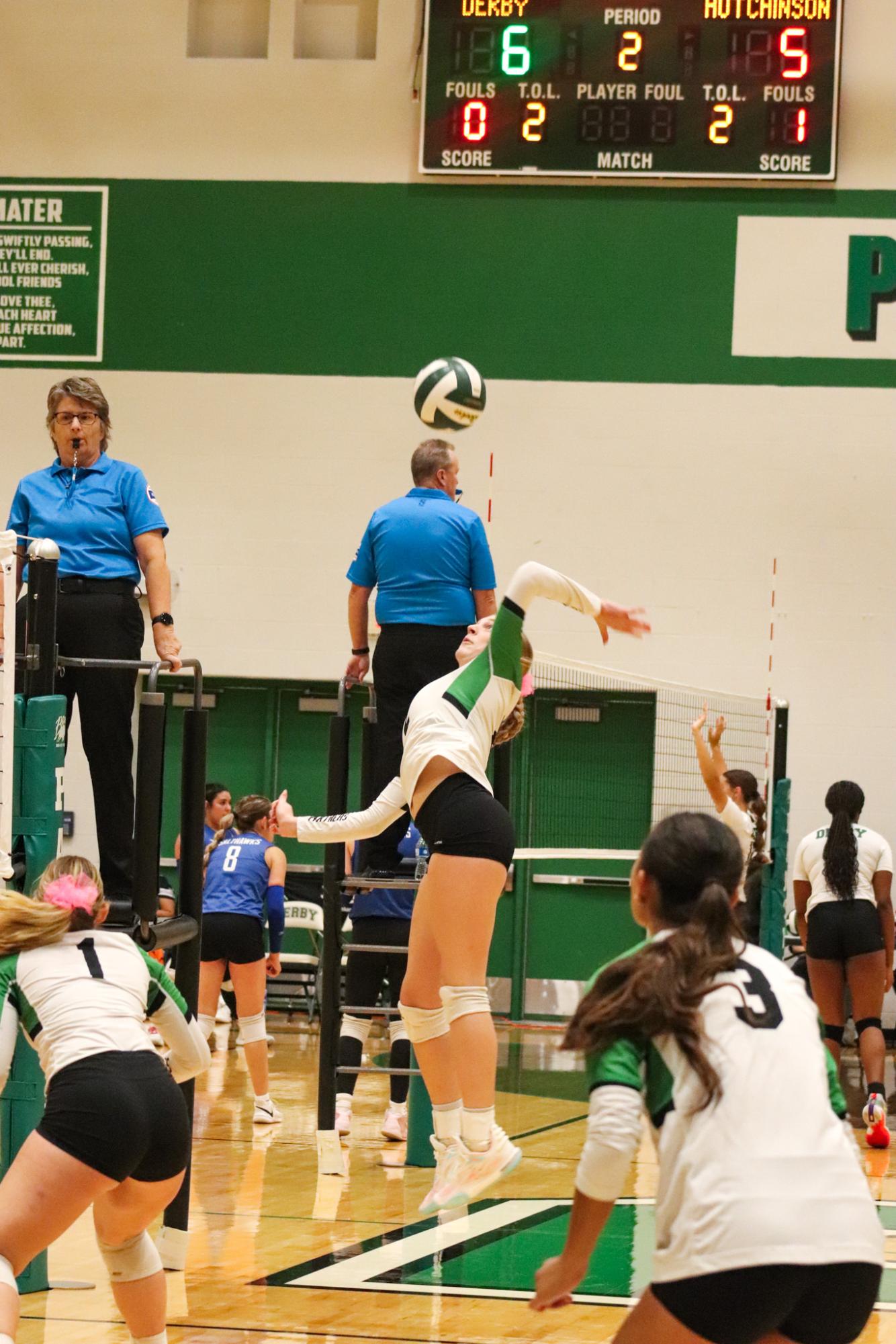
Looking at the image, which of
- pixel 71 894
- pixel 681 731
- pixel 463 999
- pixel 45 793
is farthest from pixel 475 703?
pixel 681 731

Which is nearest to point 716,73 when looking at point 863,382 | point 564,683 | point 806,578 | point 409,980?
point 863,382

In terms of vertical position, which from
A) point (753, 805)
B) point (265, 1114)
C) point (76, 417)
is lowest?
point (265, 1114)

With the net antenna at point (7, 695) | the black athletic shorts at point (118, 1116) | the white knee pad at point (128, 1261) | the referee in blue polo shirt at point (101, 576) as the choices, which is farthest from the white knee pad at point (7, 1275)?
the referee in blue polo shirt at point (101, 576)

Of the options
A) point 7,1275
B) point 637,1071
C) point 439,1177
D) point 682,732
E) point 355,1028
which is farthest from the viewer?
point 682,732

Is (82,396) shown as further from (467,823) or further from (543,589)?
(467,823)

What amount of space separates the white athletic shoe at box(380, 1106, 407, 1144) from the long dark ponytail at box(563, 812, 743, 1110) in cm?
580

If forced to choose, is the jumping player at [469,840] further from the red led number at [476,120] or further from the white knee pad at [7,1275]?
the red led number at [476,120]

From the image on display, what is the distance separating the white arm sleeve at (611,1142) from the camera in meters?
2.68

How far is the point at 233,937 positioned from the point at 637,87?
7.81 meters

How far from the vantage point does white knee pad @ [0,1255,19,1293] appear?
3.71 metres

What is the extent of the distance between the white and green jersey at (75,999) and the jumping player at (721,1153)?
1647mm

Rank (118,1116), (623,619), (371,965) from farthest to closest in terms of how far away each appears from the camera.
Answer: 1. (371,965)
2. (623,619)
3. (118,1116)

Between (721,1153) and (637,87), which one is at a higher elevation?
(637,87)

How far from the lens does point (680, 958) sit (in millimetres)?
2762
